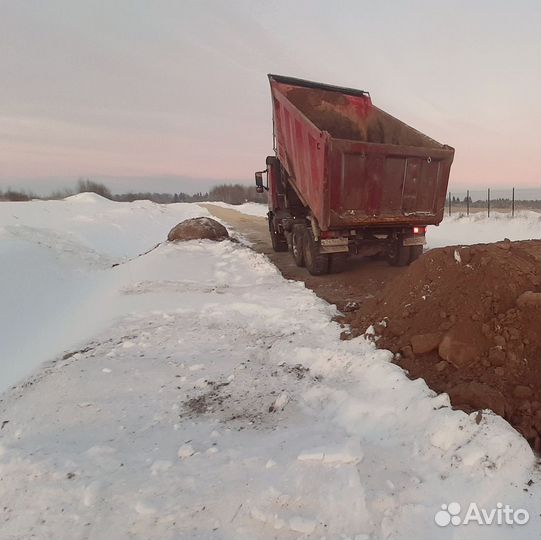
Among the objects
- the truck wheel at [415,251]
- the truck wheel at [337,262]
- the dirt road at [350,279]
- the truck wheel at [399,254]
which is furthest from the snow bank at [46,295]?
the truck wheel at [415,251]

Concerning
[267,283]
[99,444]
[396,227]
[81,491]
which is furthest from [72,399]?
[396,227]

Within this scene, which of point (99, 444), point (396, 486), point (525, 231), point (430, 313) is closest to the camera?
point (396, 486)

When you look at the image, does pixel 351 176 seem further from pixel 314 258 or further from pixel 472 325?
pixel 472 325

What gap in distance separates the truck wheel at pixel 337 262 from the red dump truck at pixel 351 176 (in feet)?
0.07

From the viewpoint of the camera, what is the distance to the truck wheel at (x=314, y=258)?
765 cm

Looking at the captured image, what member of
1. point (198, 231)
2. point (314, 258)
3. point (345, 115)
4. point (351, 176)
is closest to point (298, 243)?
point (314, 258)

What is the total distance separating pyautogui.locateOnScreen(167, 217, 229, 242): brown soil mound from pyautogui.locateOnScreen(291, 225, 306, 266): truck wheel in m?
4.25

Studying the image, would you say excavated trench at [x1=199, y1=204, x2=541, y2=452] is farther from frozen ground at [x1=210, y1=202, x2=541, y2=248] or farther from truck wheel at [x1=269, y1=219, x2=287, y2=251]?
frozen ground at [x1=210, y1=202, x2=541, y2=248]

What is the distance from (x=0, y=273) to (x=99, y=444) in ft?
24.1

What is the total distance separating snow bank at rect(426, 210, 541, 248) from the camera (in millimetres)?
13070

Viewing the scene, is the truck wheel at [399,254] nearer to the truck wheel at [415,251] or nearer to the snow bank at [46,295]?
the truck wheel at [415,251]

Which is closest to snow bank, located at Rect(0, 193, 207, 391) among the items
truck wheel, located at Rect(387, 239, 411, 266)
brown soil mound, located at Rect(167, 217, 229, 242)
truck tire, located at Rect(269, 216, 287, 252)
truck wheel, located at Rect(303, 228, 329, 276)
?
brown soil mound, located at Rect(167, 217, 229, 242)

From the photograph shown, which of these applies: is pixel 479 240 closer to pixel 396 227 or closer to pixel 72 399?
pixel 396 227

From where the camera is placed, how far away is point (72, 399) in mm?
3441
